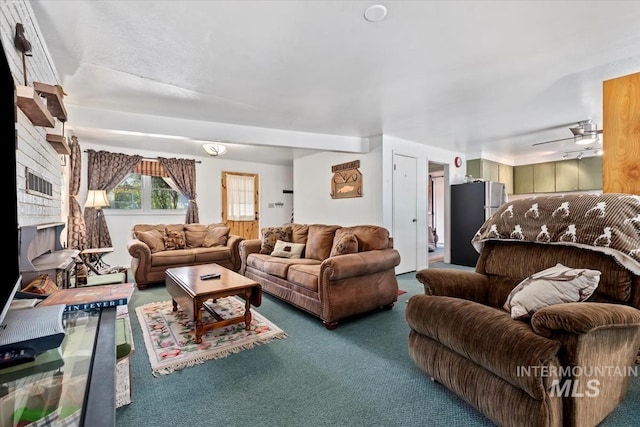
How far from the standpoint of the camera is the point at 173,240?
15.3ft

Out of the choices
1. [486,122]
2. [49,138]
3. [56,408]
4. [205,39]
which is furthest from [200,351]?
[486,122]

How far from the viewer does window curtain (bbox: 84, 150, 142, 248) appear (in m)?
4.87

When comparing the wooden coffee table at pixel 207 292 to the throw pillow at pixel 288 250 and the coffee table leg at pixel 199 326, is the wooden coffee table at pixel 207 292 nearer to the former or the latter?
the coffee table leg at pixel 199 326

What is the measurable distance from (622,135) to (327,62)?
90.1 inches

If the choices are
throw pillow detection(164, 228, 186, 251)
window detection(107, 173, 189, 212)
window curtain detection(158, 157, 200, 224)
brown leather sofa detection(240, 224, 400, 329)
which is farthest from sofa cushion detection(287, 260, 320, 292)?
window detection(107, 173, 189, 212)

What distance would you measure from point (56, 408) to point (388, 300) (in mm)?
2842

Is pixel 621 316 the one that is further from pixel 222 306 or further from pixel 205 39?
pixel 222 306

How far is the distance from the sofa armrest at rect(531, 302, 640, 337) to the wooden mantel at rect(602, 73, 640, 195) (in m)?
1.33

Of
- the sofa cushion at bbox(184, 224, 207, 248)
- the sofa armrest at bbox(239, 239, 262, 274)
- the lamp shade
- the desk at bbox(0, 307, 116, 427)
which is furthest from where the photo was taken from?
the sofa cushion at bbox(184, 224, 207, 248)

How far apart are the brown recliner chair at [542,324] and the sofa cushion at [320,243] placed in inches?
72.7

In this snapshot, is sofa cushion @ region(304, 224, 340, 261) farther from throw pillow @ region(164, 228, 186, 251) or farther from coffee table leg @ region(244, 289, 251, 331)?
throw pillow @ region(164, 228, 186, 251)

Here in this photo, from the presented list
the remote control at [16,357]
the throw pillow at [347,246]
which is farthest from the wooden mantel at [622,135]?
the remote control at [16,357]

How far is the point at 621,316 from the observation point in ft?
4.19

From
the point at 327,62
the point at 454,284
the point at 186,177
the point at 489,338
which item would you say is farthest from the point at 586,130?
the point at 186,177
